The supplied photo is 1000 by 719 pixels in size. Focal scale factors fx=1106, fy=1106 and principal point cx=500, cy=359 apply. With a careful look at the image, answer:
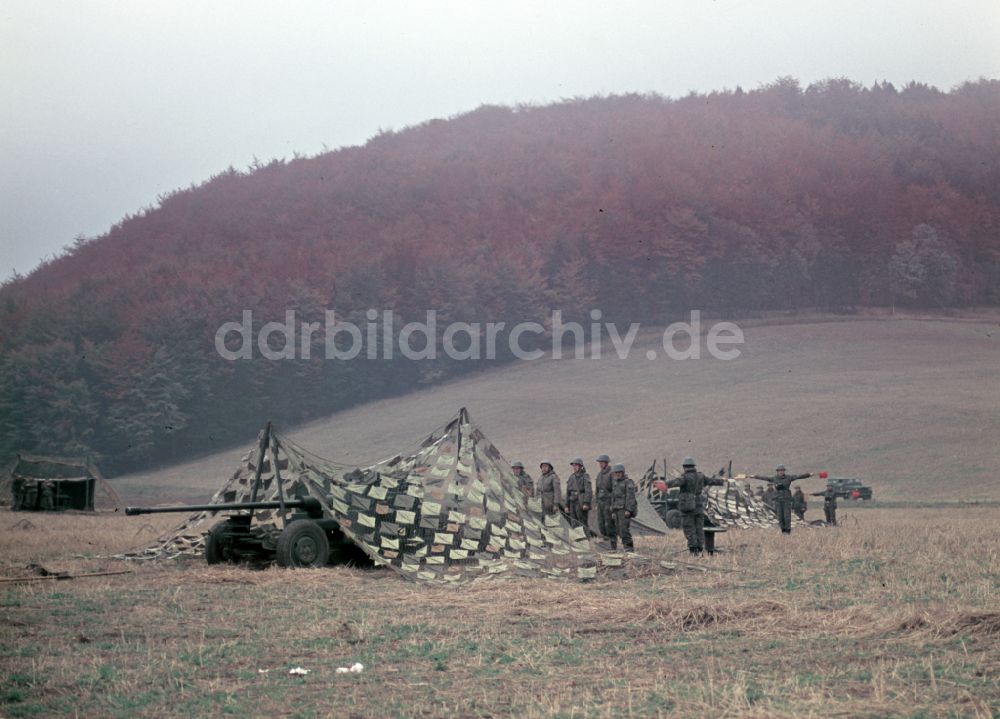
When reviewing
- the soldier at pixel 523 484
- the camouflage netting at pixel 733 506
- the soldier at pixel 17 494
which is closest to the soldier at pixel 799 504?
the camouflage netting at pixel 733 506

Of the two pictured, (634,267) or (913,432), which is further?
(634,267)

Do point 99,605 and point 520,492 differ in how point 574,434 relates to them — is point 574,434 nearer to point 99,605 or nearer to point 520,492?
point 520,492

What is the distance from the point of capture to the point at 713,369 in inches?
2717

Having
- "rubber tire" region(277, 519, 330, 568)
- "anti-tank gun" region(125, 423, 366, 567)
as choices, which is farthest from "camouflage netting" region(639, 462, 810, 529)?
"rubber tire" region(277, 519, 330, 568)

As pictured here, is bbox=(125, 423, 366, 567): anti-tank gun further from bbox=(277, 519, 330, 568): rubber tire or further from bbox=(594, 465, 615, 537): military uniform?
bbox=(594, 465, 615, 537): military uniform

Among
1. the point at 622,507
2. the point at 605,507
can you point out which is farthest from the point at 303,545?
the point at 605,507

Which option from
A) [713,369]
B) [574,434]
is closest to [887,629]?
[574,434]

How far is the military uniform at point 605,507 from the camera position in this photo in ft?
64.5

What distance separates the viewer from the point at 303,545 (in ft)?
52.3

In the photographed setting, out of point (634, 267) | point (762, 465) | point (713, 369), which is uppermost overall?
point (634, 267)

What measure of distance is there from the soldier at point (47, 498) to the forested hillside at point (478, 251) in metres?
33.5

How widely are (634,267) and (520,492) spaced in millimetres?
65584

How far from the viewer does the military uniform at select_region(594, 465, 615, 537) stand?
19656 millimetres

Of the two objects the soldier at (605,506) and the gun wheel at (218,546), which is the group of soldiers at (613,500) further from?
the gun wheel at (218,546)
